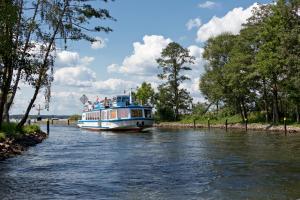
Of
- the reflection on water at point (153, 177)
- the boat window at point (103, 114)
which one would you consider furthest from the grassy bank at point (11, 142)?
the boat window at point (103, 114)

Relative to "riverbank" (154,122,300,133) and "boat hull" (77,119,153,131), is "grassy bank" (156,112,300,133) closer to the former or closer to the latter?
"riverbank" (154,122,300,133)

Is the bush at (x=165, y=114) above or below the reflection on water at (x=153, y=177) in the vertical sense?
above

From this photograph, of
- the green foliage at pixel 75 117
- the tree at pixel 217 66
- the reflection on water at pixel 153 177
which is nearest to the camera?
the reflection on water at pixel 153 177

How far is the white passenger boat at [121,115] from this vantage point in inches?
2584

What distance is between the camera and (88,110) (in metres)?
84.9

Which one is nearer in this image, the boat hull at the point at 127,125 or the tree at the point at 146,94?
the boat hull at the point at 127,125

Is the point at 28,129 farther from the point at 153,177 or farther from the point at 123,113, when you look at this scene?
the point at 153,177

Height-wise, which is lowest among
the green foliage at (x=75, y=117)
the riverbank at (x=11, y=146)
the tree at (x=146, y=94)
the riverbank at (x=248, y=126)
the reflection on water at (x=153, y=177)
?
the reflection on water at (x=153, y=177)

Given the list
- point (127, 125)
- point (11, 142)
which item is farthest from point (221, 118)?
point (11, 142)

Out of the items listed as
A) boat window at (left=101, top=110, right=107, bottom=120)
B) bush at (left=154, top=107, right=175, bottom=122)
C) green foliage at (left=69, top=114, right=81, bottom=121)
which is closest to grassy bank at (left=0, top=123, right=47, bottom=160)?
boat window at (left=101, top=110, right=107, bottom=120)

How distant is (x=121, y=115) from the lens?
67.1 meters

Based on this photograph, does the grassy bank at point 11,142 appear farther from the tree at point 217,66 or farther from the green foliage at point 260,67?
the tree at point 217,66

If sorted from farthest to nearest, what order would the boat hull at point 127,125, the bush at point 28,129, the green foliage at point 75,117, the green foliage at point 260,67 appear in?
the green foliage at point 75,117
the boat hull at point 127,125
the green foliage at point 260,67
the bush at point 28,129

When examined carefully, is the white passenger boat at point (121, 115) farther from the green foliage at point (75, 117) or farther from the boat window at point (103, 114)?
the green foliage at point (75, 117)
